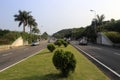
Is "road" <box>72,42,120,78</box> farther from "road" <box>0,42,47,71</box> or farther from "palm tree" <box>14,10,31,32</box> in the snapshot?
"palm tree" <box>14,10,31,32</box>

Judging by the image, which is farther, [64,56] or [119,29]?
[119,29]

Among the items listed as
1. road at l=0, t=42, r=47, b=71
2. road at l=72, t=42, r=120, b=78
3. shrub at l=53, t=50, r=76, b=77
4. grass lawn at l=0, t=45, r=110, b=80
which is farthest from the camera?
road at l=0, t=42, r=47, b=71

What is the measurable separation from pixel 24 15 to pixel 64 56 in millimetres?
92990

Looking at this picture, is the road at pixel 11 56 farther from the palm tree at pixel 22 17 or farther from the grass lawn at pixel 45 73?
the palm tree at pixel 22 17

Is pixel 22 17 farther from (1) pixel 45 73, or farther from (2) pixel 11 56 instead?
(1) pixel 45 73

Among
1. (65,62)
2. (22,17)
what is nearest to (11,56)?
(65,62)

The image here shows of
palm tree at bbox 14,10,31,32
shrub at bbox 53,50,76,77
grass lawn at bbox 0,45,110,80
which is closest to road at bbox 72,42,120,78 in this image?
grass lawn at bbox 0,45,110,80

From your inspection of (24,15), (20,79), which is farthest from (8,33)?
(20,79)

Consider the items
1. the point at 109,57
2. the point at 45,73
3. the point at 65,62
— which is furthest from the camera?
the point at 109,57

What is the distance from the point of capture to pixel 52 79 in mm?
11328

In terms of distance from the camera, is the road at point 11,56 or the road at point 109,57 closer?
the road at point 109,57

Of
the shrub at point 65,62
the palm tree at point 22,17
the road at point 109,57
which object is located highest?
the palm tree at point 22,17

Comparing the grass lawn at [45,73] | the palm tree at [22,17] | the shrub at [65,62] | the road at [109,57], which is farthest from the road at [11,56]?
the palm tree at [22,17]

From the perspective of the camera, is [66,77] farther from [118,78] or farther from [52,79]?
[118,78]
